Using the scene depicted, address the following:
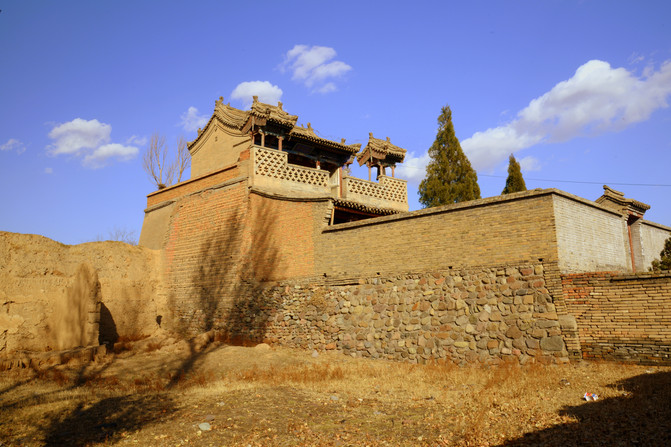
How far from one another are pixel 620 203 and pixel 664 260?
233 cm

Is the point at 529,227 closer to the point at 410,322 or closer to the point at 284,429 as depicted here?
the point at 410,322

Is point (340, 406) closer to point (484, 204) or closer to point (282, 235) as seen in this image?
point (484, 204)

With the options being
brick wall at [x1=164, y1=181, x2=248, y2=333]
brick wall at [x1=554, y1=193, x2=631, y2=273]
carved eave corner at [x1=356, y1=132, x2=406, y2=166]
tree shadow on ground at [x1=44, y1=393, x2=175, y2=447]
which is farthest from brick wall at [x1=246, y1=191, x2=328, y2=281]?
tree shadow on ground at [x1=44, y1=393, x2=175, y2=447]

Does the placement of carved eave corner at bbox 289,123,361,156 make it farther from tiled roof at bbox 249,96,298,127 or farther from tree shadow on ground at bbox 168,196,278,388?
tree shadow on ground at bbox 168,196,278,388

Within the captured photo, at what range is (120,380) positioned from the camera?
363 inches

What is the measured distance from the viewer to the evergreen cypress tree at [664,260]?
46.0ft

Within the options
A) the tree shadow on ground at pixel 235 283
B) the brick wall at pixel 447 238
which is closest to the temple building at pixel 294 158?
the tree shadow on ground at pixel 235 283

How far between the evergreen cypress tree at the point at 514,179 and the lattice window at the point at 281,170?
385 inches

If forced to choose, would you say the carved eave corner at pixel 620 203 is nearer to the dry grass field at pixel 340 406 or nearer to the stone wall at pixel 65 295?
the dry grass field at pixel 340 406

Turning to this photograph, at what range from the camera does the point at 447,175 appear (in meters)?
22.0

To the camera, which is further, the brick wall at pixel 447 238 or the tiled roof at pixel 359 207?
the tiled roof at pixel 359 207

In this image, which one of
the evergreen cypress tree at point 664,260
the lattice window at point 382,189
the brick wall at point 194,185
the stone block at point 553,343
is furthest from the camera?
the lattice window at point 382,189

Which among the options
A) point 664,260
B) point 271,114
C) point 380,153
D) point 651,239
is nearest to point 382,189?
point 380,153

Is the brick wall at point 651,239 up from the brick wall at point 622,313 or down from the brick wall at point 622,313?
up
